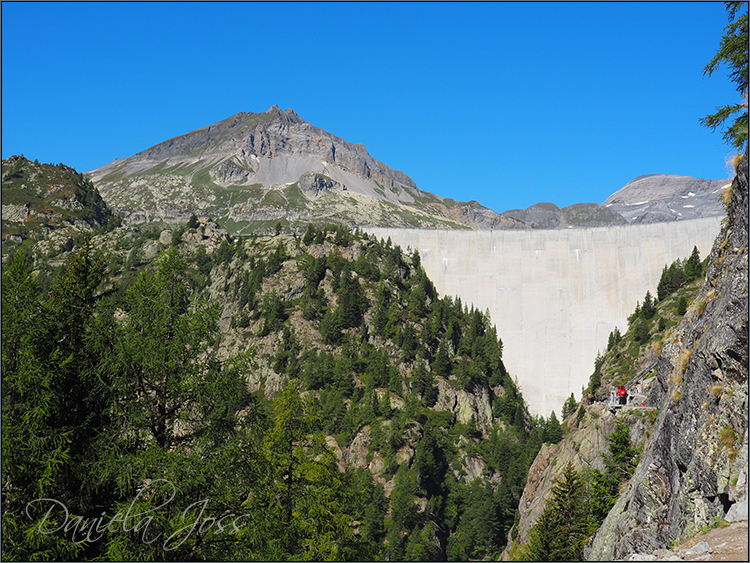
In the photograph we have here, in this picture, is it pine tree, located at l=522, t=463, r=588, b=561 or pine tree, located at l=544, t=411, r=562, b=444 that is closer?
pine tree, located at l=522, t=463, r=588, b=561

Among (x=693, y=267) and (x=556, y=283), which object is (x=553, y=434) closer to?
(x=693, y=267)

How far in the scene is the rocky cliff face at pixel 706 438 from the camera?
15.5 metres

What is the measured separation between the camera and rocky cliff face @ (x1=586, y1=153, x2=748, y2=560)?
15469mm

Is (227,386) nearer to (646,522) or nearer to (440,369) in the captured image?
(646,522)

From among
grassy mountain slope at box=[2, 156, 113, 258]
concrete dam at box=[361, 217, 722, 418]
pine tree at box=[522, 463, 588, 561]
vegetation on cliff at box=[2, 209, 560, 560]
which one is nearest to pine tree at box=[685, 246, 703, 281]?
concrete dam at box=[361, 217, 722, 418]

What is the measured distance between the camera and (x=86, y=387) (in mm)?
16453
